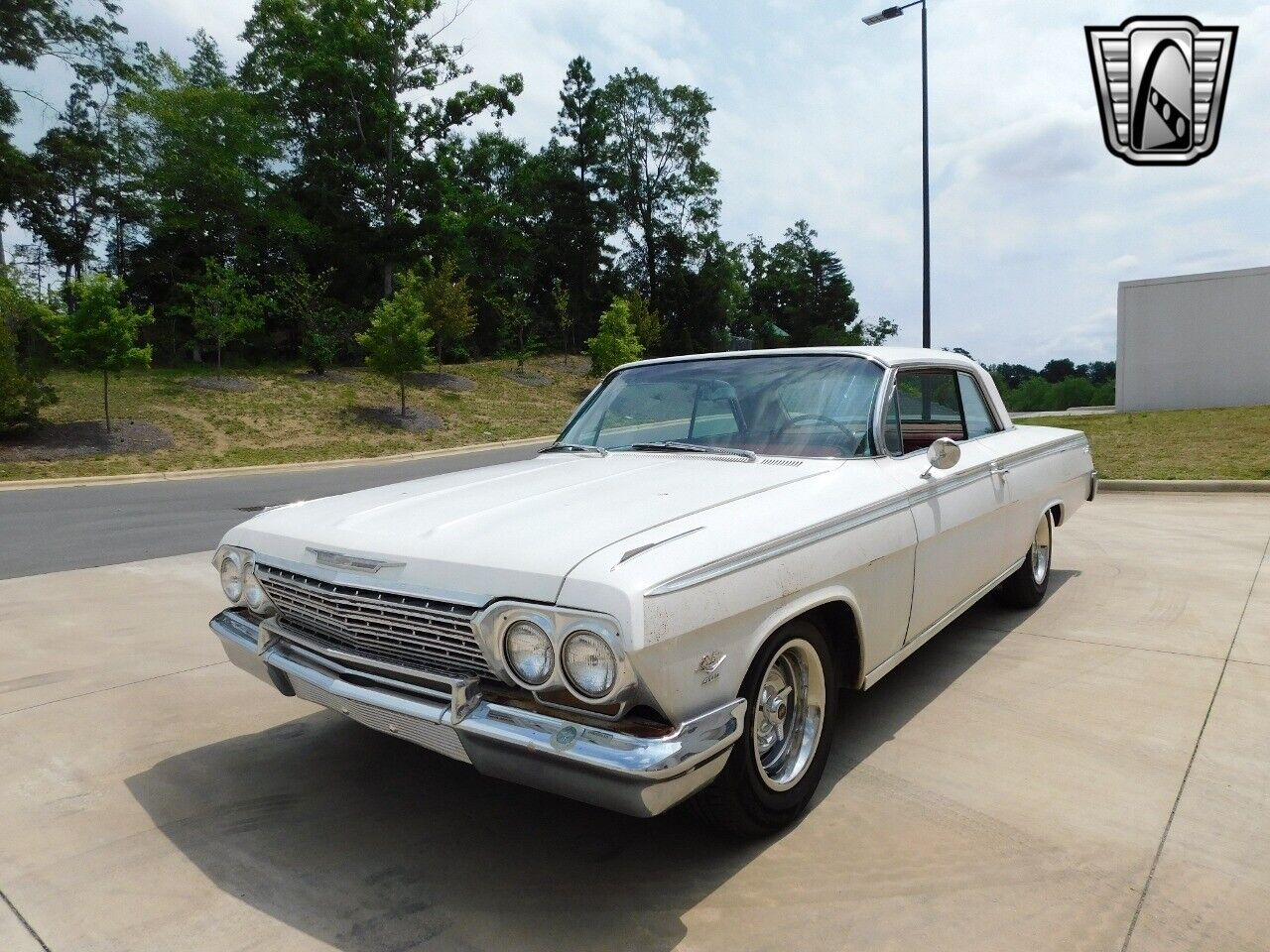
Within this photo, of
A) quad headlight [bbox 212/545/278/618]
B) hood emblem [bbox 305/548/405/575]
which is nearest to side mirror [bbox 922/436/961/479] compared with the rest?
hood emblem [bbox 305/548/405/575]

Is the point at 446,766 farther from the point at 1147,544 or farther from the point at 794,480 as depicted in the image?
the point at 1147,544

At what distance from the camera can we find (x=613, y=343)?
32156 mm

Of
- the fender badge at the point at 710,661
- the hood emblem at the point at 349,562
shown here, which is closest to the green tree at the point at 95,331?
the hood emblem at the point at 349,562

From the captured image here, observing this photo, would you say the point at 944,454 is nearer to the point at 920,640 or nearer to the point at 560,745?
the point at 920,640

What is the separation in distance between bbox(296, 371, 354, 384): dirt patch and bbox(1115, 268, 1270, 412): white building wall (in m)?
22.9

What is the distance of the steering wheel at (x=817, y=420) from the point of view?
11.8 feet

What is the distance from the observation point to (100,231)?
3747cm

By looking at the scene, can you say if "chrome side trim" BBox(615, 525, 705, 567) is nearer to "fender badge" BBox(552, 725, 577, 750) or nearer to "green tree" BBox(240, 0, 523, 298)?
"fender badge" BBox(552, 725, 577, 750)

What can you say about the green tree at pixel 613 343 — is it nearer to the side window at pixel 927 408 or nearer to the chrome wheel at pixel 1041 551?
the chrome wheel at pixel 1041 551

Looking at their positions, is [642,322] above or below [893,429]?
above

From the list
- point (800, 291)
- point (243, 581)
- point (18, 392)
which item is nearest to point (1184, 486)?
point (243, 581)

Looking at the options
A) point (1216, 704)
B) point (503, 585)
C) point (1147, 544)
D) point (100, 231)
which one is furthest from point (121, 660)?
point (100, 231)

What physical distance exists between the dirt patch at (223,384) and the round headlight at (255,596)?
23.2 meters

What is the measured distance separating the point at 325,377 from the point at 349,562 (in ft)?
88.1
